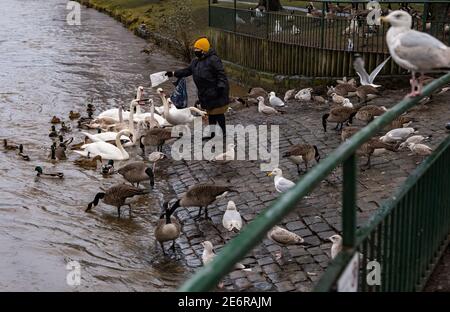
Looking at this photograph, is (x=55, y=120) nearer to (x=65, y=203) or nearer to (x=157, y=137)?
(x=157, y=137)

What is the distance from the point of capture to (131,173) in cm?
1193

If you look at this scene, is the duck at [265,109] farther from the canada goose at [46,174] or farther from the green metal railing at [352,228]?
the green metal railing at [352,228]

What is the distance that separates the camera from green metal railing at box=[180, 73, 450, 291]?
248cm

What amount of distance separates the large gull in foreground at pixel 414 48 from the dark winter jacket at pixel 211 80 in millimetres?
7919

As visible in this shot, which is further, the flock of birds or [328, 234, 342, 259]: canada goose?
the flock of birds

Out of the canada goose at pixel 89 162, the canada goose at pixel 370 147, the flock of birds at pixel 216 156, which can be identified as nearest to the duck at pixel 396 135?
the flock of birds at pixel 216 156

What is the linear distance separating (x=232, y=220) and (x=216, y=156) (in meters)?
3.44

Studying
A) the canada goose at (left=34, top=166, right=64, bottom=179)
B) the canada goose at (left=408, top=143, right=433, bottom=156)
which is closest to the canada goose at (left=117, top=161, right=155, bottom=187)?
the canada goose at (left=34, top=166, right=64, bottom=179)

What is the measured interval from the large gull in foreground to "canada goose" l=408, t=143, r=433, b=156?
5710 mm

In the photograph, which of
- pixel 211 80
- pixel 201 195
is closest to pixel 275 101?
pixel 211 80

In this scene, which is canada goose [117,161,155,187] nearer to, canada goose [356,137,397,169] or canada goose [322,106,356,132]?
canada goose [356,137,397,169]
